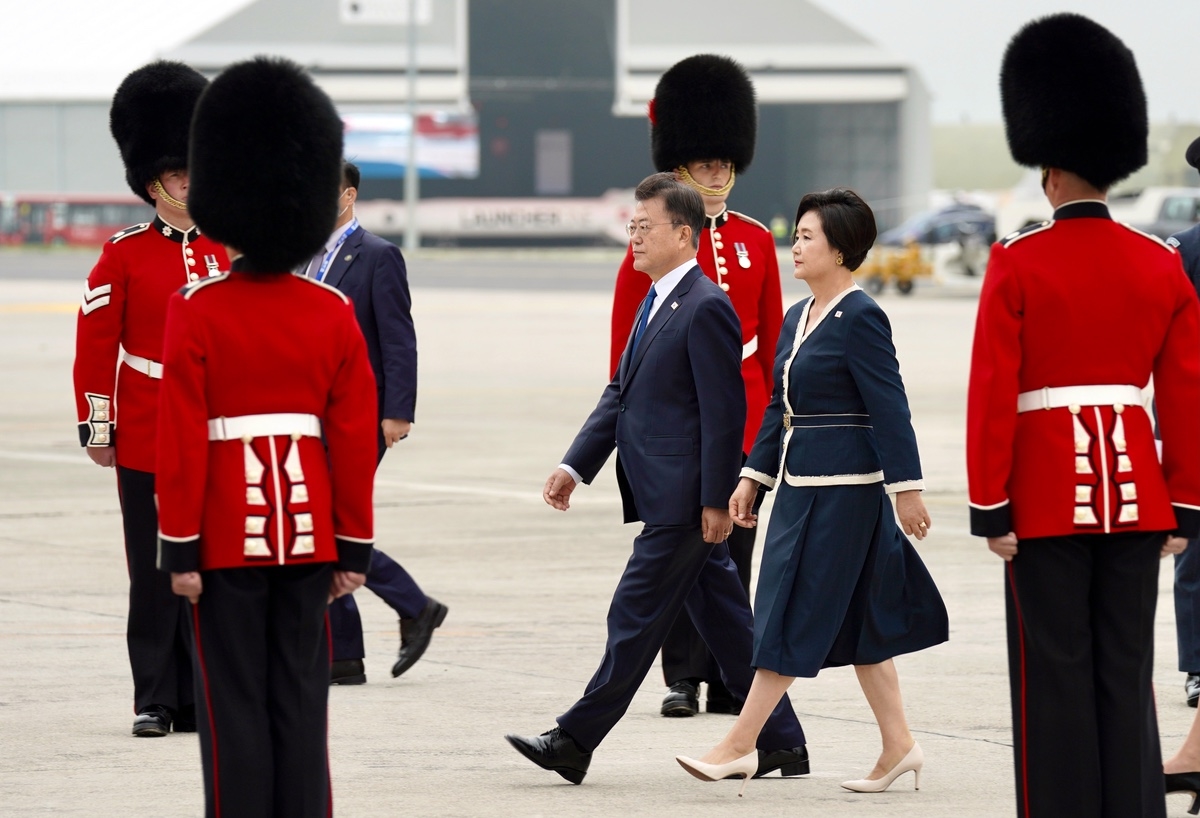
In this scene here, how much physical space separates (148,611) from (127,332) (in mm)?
938

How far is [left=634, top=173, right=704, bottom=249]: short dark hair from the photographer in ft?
20.4

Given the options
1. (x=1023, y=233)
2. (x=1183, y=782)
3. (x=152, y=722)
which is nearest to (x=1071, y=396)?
(x=1023, y=233)

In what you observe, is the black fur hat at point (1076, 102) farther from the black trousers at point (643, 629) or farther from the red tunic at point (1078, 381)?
the black trousers at point (643, 629)

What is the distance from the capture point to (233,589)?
4.69 meters

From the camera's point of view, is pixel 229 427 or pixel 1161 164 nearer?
pixel 229 427

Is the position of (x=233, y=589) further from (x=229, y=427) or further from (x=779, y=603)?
(x=779, y=603)

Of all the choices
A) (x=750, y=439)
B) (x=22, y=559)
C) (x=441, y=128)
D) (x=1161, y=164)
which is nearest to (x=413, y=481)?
(x=22, y=559)

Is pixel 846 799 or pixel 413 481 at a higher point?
pixel 846 799

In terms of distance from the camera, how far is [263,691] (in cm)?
471

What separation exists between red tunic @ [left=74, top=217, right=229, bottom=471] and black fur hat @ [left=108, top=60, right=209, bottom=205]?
213 mm

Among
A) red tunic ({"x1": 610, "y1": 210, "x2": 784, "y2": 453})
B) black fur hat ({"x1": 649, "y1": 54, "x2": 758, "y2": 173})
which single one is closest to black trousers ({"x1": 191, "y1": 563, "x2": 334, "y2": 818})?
red tunic ({"x1": 610, "y1": 210, "x2": 784, "y2": 453})

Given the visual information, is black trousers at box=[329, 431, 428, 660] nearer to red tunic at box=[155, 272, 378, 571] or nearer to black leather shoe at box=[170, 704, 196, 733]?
black leather shoe at box=[170, 704, 196, 733]

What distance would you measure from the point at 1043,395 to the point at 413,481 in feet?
30.8

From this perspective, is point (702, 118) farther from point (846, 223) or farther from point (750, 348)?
point (846, 223)
